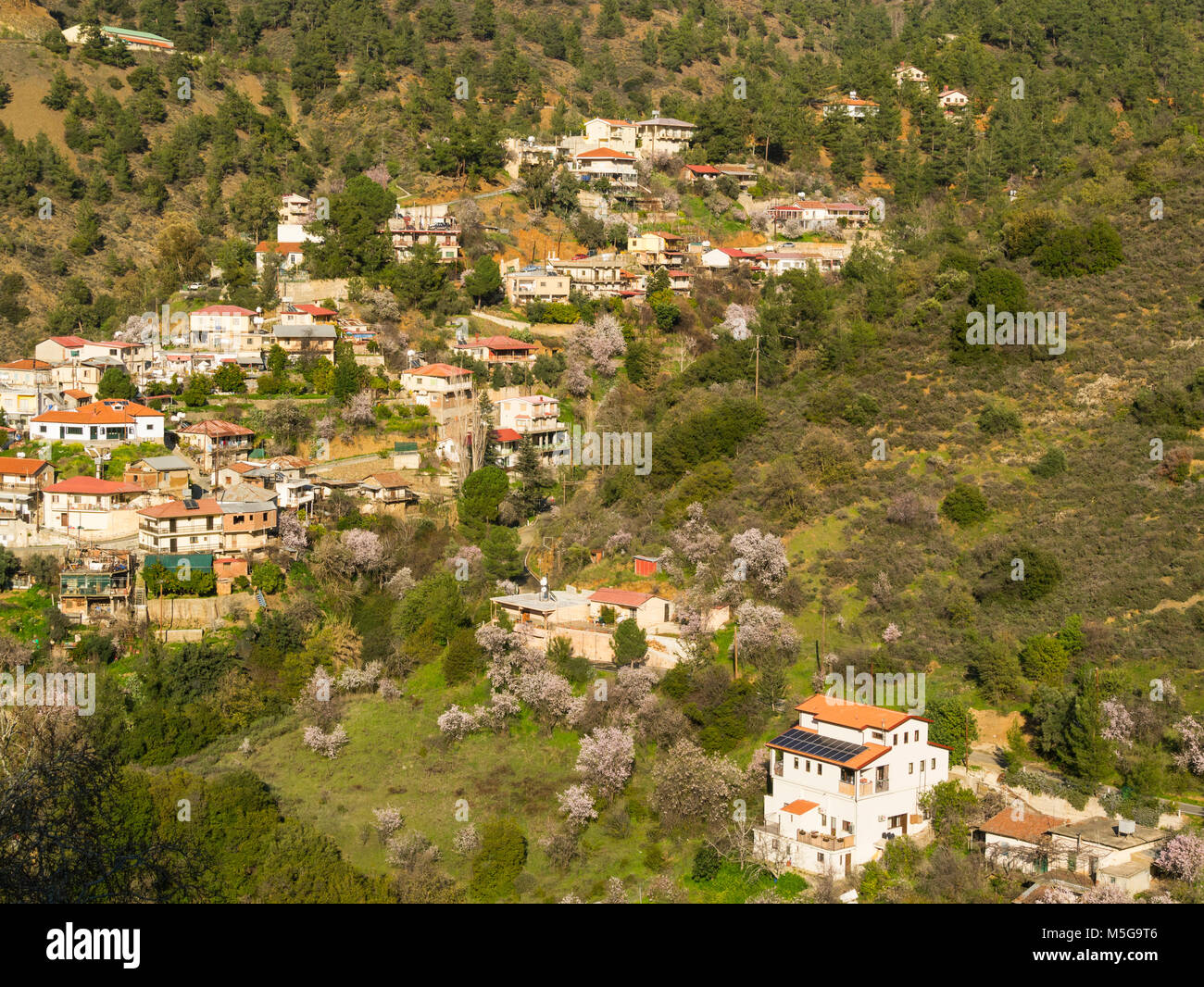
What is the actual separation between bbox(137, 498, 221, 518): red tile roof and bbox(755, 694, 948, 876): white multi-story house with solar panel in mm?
19897

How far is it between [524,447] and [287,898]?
21951 mm

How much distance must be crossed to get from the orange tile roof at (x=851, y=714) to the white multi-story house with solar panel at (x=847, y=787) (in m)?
0.02

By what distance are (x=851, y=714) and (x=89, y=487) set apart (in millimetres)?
25547

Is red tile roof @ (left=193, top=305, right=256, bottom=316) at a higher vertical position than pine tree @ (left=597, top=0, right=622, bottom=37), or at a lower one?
lower

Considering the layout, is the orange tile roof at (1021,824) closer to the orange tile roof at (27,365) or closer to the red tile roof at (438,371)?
the red tile roof at (438,371)

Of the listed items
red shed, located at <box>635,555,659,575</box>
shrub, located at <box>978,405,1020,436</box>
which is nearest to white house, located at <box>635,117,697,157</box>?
shrub, located at <box>978,405,1020,436</box>

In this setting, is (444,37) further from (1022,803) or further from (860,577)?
(1022,803)

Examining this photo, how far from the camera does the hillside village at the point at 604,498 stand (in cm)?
2923

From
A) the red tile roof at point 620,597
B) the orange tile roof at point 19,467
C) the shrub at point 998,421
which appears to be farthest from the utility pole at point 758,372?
the orange tile roof at point 19,467

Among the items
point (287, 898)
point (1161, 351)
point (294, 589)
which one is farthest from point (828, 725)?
point (1161, 351)

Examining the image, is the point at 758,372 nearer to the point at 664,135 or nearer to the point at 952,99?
the point at 664,135

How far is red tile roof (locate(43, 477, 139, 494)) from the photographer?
41156mm

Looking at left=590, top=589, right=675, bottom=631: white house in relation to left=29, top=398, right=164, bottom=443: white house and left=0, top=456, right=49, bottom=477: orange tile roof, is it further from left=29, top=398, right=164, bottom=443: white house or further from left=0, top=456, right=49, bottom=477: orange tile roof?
left=0, top=456, right=49, bottom=477: orange tile roof

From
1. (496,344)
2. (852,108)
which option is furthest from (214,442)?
(852,108)
